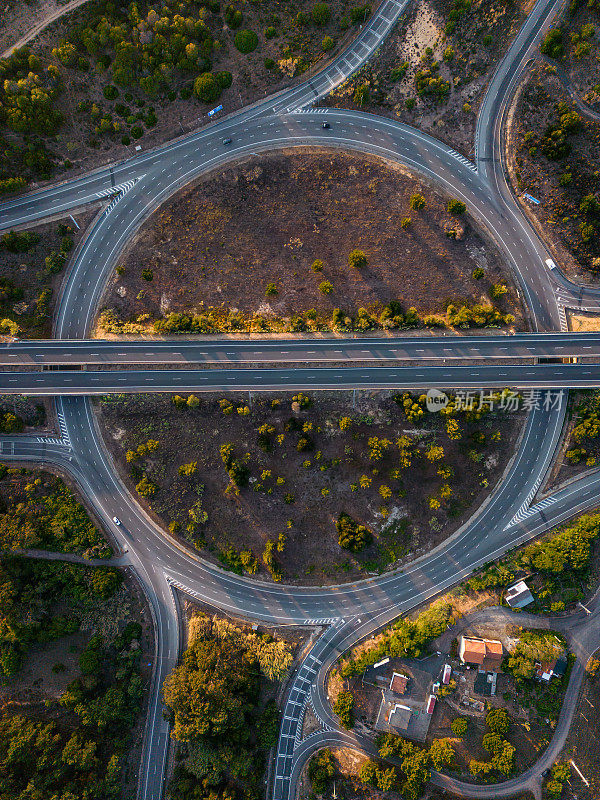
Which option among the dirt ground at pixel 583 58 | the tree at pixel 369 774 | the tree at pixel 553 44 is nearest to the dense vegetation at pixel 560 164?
the tree at pixel 553 44

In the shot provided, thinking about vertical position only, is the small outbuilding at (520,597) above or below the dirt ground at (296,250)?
below

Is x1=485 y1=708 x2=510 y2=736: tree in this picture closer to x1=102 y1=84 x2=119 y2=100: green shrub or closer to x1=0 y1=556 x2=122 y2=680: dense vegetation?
x1=0 y1=556 x2=122 y2=680: dense vegetation

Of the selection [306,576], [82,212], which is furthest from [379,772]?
[82,212]

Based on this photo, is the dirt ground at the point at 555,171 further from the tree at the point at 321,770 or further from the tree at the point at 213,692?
the tree at the point at 321,770

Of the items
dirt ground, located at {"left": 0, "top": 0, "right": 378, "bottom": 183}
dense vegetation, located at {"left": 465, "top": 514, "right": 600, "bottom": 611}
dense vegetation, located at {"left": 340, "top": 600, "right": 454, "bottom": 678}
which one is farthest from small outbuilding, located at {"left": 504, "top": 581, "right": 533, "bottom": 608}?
dirt ground, located at {"left": 0, "top": 0, "right": 378, "bottom": 183}

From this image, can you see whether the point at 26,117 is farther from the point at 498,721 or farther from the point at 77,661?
the point at 498,721

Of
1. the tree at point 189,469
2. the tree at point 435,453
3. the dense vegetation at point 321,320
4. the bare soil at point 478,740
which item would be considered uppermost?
the dense vegetation at point 321,320

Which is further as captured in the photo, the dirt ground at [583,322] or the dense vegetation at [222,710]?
the dirt ground at [583,322]
